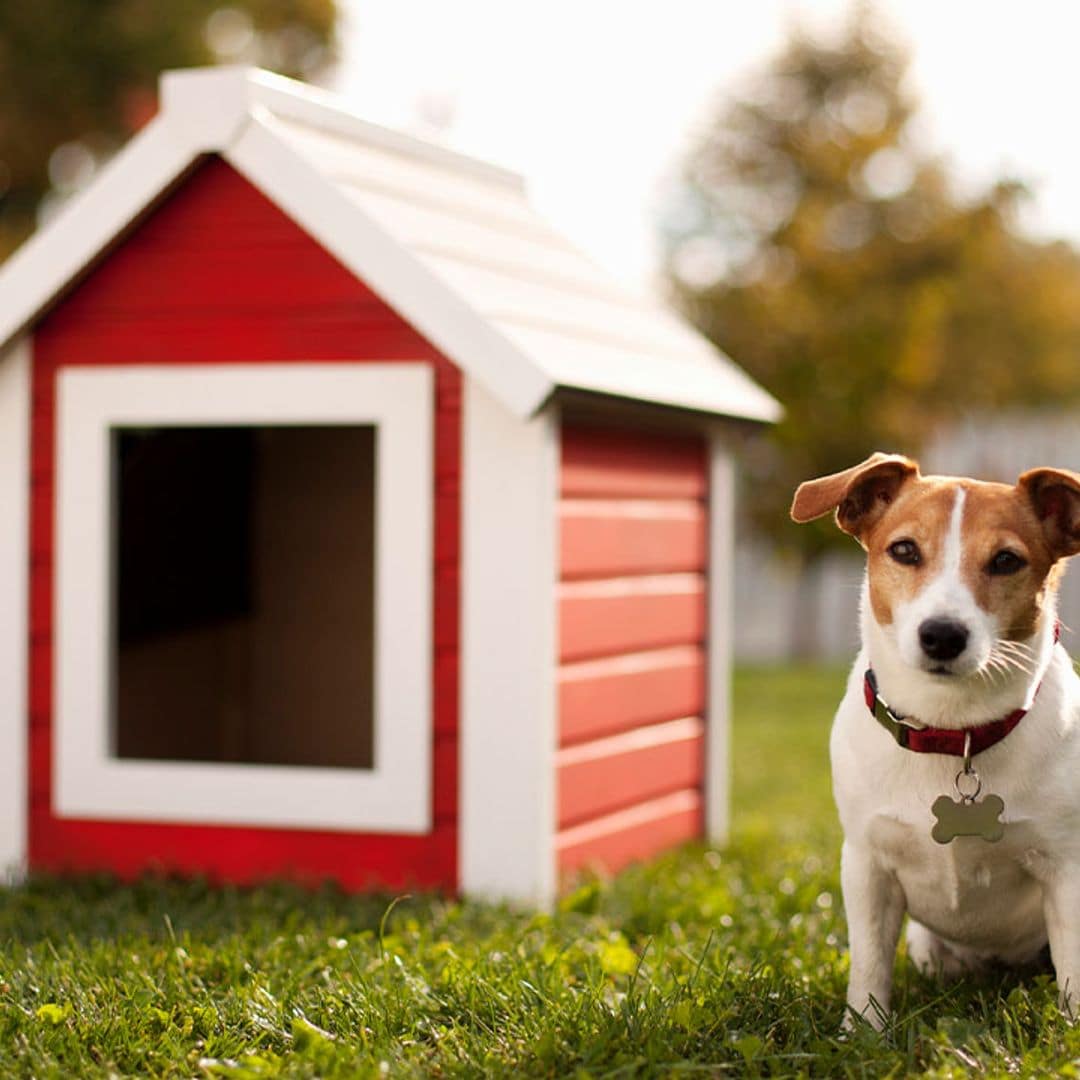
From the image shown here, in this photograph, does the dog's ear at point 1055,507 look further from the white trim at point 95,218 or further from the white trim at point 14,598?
the white trim at point 14,598

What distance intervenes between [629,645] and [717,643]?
3.14 ft

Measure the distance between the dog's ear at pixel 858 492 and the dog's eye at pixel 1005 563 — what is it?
0.28 metres

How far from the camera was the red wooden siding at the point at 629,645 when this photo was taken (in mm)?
5617

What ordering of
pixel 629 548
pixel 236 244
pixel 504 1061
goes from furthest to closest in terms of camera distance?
pixel 629 548
pixel 236 244
pixel 504 1061

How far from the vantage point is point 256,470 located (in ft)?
25.4

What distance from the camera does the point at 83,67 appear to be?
22.1 meters

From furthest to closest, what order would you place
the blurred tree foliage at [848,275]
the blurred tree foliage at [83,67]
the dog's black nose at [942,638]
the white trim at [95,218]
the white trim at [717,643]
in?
1. the blurred tree foliage at [83,67]
2. the blurred tree foliage at [848,275]
3. the white trim at [717,643]
4. the white trim at [95,218]
5. the dog's black nose at [942,638]

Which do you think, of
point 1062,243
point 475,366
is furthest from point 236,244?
point 1062,243

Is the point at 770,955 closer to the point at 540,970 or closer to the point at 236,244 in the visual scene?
the point at 540,970

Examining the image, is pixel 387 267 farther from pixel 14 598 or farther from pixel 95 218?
pixel 14 598

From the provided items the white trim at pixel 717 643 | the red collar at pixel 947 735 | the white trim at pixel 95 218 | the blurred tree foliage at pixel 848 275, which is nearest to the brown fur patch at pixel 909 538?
the red collar at pixel 947 735

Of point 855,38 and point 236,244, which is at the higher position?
point 855,38

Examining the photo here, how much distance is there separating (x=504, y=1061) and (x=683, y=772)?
324cm

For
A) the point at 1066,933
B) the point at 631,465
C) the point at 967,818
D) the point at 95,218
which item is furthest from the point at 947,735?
the point at 95,218
